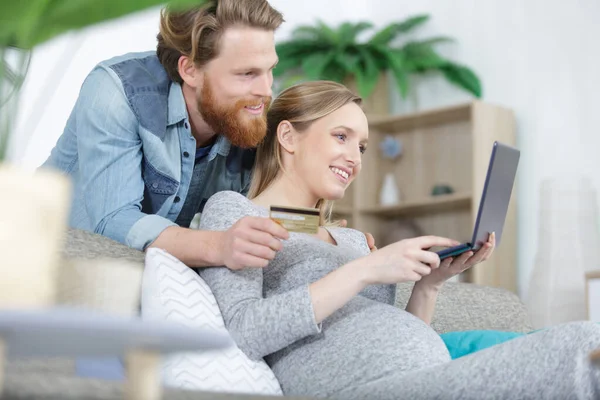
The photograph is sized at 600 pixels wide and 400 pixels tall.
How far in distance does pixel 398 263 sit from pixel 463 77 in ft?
11.1

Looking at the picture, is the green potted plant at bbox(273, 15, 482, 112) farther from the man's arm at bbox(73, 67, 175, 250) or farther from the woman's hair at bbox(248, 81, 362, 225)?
the man's arm at bbox(73, 67, 175, 250)

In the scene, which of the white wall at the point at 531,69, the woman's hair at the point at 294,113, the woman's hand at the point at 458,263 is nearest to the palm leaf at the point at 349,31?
the white wall at the point at 531,69

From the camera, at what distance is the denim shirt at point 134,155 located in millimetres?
1882

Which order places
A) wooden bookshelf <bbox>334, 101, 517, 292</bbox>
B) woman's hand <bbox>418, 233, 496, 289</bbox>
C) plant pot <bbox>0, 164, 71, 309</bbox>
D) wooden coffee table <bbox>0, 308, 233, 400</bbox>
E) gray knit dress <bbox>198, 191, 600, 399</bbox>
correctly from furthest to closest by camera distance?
1. wooden bookshelf <bbox>334, 101, 517, 292</bbox>
2. woman's hand <bbox>418, 233, 496, 289</bbox>
3. gray knit dress <bbox>198, 191, 600, 399</bbox>
4. plant pot <bbox>0, 164, 71, 309</bbox>
5. wooden coffee table <bbox>0, 308, 233, 400</bbox>

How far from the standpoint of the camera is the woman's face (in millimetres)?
1972

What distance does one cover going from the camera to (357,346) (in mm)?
1513

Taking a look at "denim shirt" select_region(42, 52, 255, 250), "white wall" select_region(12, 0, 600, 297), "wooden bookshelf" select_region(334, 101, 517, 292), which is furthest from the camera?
"wooden bookshelf" select_region(334, 101, 517, 292)

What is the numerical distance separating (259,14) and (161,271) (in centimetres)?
86

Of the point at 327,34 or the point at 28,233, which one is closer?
the point at 28,233

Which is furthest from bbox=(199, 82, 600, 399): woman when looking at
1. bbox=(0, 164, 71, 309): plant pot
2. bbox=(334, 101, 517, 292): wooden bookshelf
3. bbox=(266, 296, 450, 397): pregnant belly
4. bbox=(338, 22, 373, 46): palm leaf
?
bbox=(338, 22, 373, 46): palm leaf

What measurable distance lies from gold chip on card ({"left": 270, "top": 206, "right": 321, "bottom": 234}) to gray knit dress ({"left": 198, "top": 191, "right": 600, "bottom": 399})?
0.11 meters

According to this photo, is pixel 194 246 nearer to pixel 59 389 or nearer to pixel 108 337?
pixel 59 389

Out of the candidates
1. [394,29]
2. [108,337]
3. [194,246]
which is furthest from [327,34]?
[108,337]

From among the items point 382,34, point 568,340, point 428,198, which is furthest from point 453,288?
point 382,34
